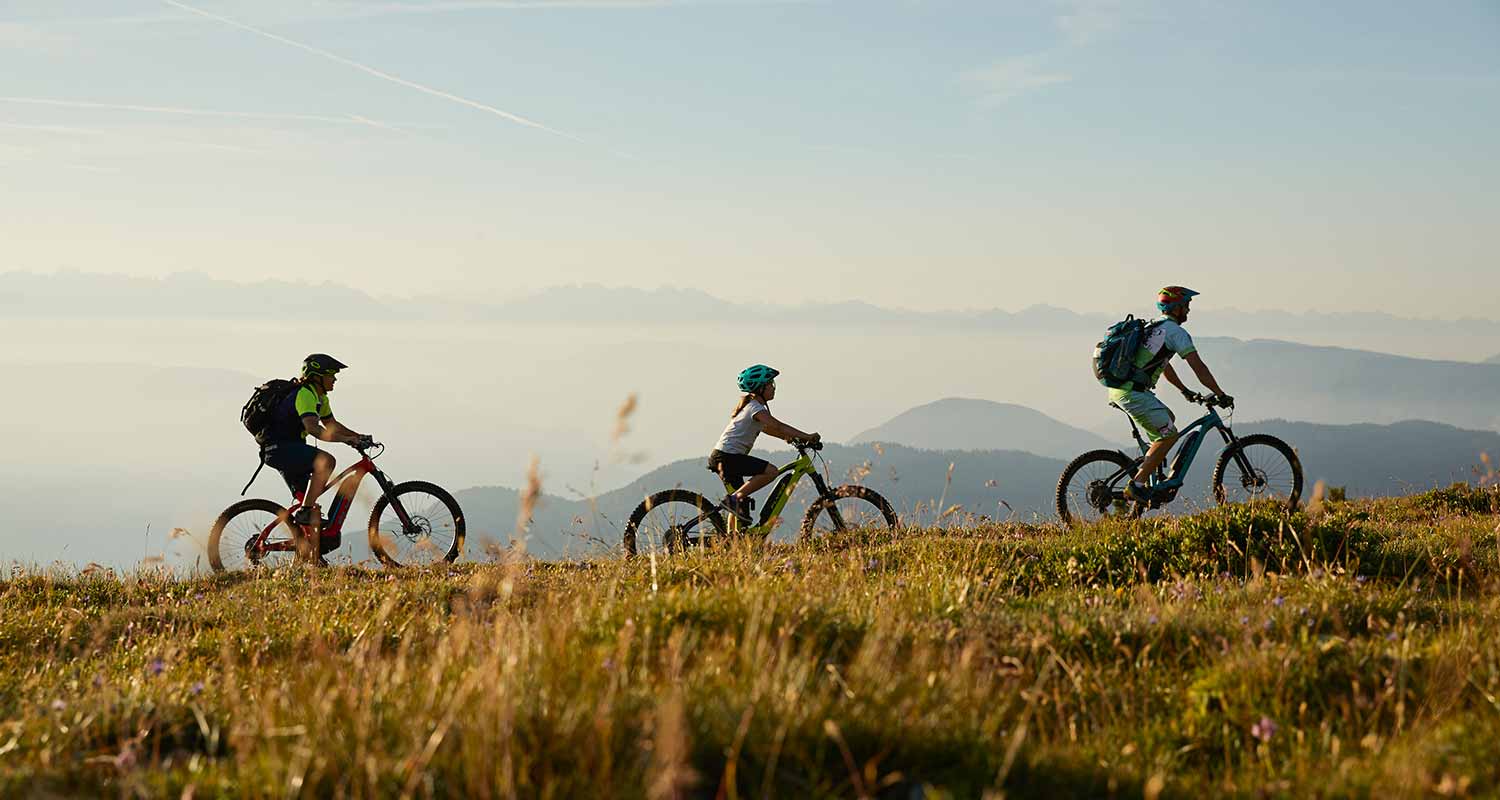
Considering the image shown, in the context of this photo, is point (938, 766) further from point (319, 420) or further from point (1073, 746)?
point (319, 420)

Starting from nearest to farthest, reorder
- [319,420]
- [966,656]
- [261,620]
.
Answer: [966,656]
[261,620]
[319,420]

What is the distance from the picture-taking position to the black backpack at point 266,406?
42.4ft

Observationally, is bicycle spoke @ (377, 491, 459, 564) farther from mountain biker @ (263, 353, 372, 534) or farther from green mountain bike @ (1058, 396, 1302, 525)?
green mountain bike @ (1058, 396, 1302, 525)

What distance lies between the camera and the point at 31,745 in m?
4.31

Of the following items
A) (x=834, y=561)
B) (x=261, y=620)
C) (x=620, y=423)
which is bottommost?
(x=261, y=620)

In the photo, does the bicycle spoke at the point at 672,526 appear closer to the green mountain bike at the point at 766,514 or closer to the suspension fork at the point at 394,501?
the green mountain bike at the point at 766,514

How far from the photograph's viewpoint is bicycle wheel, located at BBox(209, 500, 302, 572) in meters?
13.2

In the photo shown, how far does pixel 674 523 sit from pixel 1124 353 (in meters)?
5.76

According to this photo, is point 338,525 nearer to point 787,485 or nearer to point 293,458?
point 293,458

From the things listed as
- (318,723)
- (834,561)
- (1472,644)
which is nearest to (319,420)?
(834,561)

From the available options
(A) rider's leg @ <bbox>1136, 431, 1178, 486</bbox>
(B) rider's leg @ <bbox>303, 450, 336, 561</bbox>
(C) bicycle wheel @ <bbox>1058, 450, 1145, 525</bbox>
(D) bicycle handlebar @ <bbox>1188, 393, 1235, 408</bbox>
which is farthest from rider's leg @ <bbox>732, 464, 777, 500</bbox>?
(D) bicycle handlebar @ <bbox>1188, 393, 1235, 408</bbox>

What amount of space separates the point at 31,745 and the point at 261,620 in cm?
375

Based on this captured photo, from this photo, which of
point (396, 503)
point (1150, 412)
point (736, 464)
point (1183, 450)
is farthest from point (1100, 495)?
point (396, 503)

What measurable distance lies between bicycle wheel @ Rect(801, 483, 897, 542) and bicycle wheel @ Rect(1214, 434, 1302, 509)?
15.3ft
